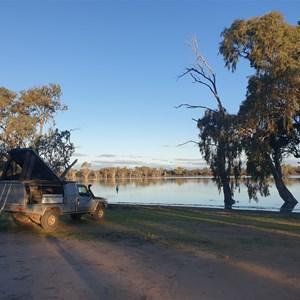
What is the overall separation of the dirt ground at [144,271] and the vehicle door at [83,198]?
4.81 meters

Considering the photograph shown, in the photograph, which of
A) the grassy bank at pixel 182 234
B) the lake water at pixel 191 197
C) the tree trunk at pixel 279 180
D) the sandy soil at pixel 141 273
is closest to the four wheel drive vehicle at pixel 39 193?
the grassy bank at pixel 182 234

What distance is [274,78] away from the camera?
26.3m

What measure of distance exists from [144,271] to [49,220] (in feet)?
23.2

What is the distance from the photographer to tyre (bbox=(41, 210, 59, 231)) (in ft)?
44.0

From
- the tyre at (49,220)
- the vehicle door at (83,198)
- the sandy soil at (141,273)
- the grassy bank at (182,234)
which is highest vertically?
the vehicle door at (83,198)

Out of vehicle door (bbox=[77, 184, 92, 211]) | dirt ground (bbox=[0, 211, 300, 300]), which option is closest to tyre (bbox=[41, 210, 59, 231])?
vehicle door (bbox=[77, 184, 92, 211])

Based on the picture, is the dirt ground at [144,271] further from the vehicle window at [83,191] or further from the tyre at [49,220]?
the vehicle window at [83,191]

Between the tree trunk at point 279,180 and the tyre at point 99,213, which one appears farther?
the tree trunk at point 279,180

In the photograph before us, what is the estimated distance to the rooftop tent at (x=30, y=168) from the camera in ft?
47.0

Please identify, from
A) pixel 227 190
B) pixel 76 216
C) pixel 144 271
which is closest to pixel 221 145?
pixel 227 190

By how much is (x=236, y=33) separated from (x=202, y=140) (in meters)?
9.68

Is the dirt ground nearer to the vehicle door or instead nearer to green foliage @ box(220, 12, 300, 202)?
the vehicle door

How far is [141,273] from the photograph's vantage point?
7238 mm

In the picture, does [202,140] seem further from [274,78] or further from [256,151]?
[274,78]
